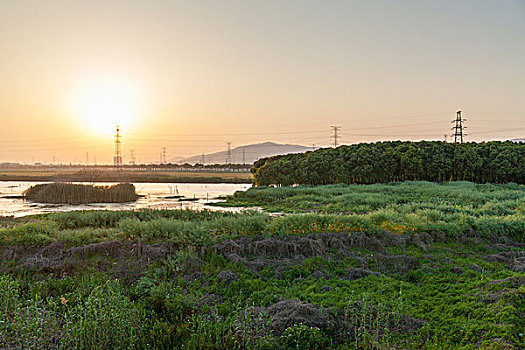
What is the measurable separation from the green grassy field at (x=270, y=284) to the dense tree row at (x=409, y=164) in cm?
3427

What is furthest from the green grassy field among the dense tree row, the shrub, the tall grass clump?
the dense tree row

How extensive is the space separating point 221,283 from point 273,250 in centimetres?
263

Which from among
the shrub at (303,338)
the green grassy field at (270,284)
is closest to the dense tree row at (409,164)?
the green grassy field at (270,284)

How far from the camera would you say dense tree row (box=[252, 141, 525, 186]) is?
4609 cm

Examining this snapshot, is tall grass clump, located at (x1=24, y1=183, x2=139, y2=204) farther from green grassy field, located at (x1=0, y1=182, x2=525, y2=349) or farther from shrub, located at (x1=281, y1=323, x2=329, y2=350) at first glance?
shrub, located at (x1=281, y1=323, x2=329, y2=350)

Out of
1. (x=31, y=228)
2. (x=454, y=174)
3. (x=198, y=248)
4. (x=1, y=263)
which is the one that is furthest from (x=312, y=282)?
(x=454, y=174)

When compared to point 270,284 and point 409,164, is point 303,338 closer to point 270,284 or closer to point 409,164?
point 270,284

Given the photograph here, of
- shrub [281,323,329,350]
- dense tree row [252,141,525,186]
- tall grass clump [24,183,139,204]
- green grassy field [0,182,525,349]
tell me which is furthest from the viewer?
dense tree row [252,141,525,186]

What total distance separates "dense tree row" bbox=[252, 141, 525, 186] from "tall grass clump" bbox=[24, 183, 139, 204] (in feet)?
80.3

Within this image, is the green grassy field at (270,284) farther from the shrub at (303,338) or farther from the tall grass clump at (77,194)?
the tall grass clump at (77,194)

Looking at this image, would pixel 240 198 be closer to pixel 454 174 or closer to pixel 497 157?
pixel 454 174

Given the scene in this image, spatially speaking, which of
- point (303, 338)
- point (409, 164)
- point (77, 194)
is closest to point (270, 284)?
point (303, 338)

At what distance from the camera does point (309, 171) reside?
2056 inches

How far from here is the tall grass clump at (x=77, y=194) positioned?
34406 millimetres
